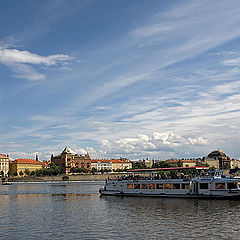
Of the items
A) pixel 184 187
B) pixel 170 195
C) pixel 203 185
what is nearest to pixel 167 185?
pixel 170 195

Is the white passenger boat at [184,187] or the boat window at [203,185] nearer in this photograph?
the white passenger boat at [184,187]

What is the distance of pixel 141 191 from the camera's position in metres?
78.2

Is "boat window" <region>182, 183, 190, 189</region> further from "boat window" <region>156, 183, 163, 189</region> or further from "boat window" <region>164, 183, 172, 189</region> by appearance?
"boat window" <region>156, 183, 163, 189</region>

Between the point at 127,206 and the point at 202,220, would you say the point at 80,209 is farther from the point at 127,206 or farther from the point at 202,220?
the point at 202,220

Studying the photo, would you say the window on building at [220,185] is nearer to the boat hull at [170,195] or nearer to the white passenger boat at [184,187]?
the white passenger boat at [184,187]

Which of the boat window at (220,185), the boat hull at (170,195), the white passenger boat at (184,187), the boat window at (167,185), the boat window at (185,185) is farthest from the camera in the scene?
the boat window at (167,185)

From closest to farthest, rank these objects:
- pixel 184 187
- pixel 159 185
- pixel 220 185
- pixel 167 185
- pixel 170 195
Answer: pixel 220 185 < pixel 184 187 < pixel 170 195 < pixel 167 185 < pixel 159 185

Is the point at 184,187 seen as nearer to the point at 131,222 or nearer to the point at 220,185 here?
the point at 220,185

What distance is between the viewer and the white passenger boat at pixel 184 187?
67875 mm

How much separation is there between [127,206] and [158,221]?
16.7 metres

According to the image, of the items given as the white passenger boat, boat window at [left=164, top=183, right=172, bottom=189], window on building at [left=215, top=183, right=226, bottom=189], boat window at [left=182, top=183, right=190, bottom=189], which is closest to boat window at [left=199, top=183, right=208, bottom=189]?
the white passenger boat

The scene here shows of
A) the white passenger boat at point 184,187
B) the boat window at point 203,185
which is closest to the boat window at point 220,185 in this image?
the white passenger boat at point 184,187

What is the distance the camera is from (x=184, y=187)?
2840 inches

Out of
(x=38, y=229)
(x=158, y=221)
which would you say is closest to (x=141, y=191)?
(x=158, y=221)
